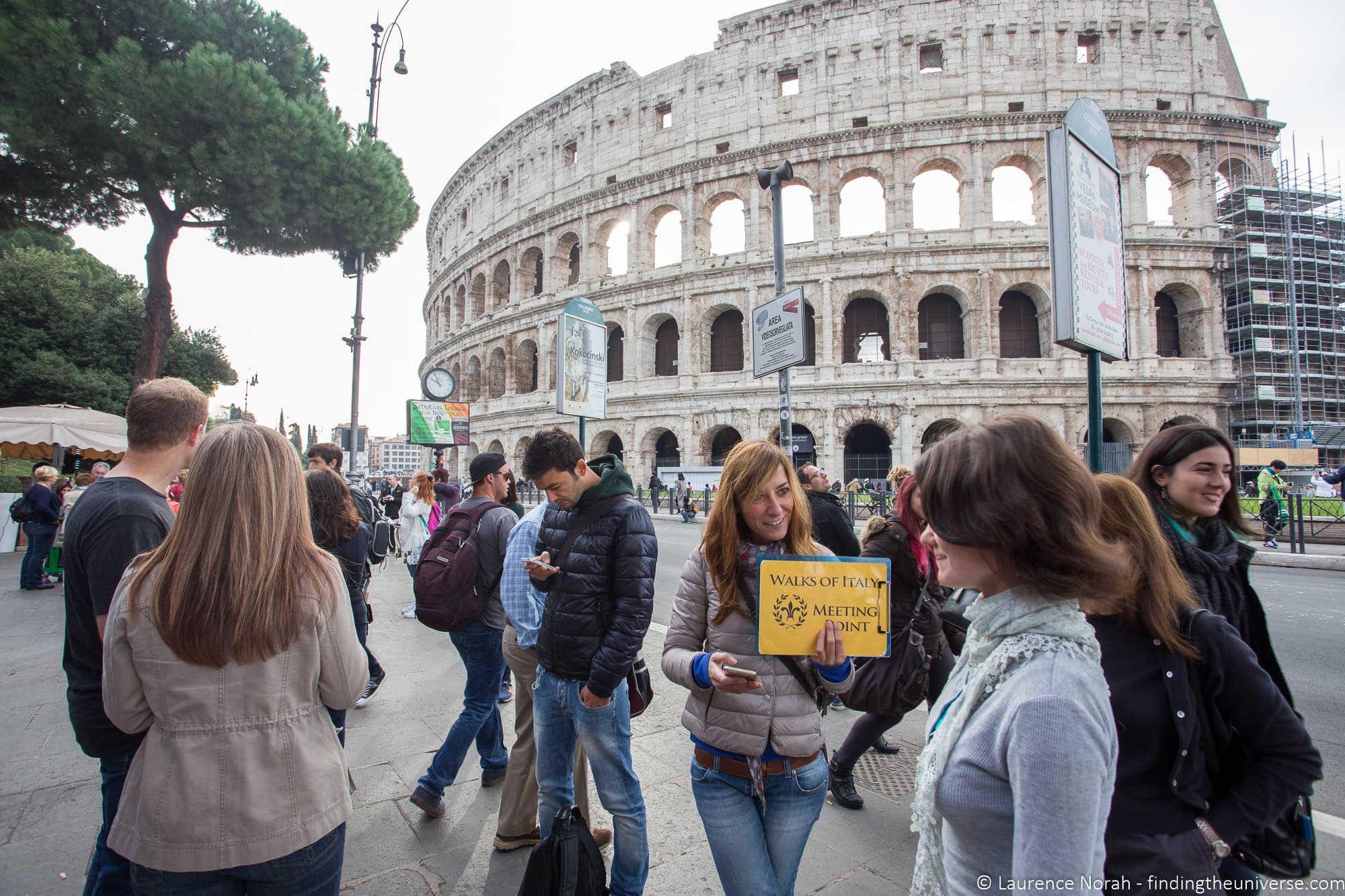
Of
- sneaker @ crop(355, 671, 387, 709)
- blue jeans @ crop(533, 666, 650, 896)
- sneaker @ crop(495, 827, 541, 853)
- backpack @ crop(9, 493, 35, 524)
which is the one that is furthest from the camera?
backpack @ crop(9, 493, 35, 524)

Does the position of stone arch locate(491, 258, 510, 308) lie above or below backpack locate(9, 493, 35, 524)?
above

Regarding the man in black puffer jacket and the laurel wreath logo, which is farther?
the man in black puffer jacket

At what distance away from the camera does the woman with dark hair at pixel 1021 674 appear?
1022 mm

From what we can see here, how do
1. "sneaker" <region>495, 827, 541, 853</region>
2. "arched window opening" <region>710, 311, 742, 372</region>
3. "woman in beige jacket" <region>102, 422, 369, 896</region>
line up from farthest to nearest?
"arched window opening" <region>710, 311, 742, 372</region> < "sneaker" <region>495, 827, 541, 853</region> < "woman in beige jacket" <region>102, 422, 369, 896</region>

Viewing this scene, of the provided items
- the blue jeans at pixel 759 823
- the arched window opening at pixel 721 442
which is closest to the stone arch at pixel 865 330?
the arched window opening at pixel 721 442

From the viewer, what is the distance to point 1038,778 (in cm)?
102

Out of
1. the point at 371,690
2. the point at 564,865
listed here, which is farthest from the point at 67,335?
the point at 564,865

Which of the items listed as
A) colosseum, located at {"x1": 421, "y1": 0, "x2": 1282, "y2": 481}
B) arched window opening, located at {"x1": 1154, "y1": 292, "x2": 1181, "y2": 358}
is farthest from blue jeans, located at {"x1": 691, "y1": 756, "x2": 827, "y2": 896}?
arched window opening, located at {"x1": 1154, "y1": 292, "x2": 1181, "y2": 358}

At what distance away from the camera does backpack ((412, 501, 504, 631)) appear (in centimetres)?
332

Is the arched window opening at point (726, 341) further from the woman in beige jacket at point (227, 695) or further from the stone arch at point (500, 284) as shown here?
the woman in beige jacket at point (227, 695)

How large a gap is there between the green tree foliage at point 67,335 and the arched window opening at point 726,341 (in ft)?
67.4

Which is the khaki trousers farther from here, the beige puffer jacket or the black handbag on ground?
the black handbag on ground

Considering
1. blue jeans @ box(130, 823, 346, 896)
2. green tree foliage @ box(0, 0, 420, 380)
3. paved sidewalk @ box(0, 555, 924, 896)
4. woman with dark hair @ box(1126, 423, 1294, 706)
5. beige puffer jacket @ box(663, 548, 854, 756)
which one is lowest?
paved sidewalk @ box(0, 555, 924, 896)

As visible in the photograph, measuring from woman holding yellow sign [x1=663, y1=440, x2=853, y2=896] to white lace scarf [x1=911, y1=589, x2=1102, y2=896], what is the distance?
0.51 m
